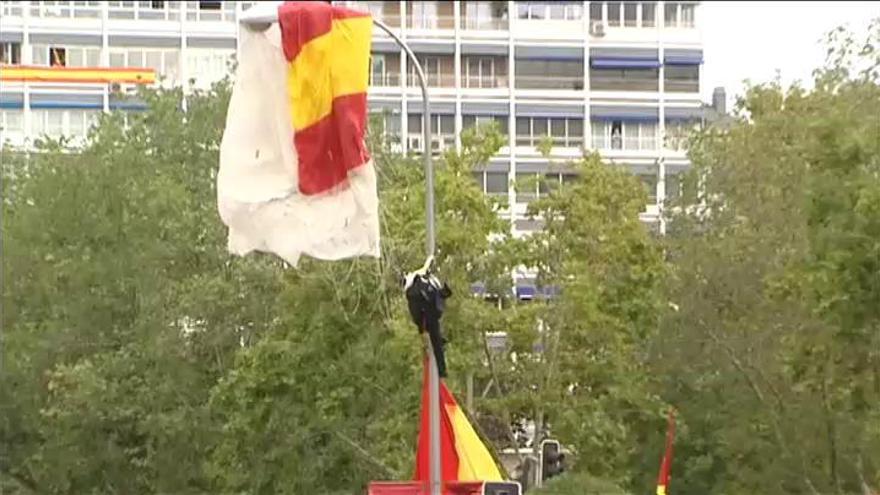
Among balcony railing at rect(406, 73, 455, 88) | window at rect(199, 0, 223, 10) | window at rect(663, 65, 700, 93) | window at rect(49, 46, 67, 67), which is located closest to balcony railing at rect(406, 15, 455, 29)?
balcony railing at rect(406, 73, 455, 88)

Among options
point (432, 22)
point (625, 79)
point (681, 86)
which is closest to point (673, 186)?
Result: point (432, 22)

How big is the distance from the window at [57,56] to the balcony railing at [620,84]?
19.8m

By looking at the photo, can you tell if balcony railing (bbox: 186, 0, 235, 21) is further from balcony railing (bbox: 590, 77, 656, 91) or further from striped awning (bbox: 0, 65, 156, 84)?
balcony railing (bbox: 590, 77, 656, 91)

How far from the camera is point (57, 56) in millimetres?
61688

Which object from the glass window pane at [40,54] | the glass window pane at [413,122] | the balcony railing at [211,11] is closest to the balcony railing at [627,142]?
the glass window pane at [413,122]

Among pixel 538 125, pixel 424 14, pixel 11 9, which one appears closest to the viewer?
pixel 11 9

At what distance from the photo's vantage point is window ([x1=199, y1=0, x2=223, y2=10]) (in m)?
62.6

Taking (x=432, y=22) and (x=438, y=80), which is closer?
(x=438, y=80)

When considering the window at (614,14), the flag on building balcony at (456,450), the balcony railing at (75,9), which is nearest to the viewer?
the flag on building balcony at (456,450)

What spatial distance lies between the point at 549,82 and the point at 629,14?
13.7 feet

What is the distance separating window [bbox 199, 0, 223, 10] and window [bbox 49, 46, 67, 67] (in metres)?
5.29

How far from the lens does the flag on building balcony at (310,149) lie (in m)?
12.5

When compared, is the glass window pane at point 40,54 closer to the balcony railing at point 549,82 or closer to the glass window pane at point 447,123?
the glass window pane at point 447,123

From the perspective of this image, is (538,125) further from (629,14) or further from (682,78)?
(682,78)
